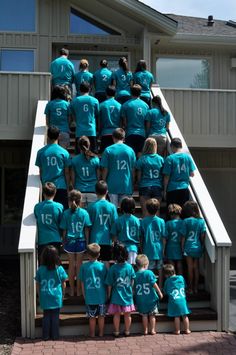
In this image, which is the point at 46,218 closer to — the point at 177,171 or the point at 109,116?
the point at 177,171

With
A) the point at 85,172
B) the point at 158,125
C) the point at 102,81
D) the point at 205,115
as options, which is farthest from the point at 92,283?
the point at 205,115

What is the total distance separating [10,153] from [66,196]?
25.5 feet

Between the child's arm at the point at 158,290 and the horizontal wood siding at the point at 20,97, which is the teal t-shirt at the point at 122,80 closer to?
the horizontal wood siding at the point at 20,97

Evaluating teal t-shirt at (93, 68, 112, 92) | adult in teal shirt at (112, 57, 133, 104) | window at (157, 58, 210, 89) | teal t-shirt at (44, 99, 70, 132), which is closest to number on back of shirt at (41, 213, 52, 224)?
teal t-shirt at (44, 99, 70, 132)

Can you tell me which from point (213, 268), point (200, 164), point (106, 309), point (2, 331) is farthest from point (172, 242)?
point (200, 164)

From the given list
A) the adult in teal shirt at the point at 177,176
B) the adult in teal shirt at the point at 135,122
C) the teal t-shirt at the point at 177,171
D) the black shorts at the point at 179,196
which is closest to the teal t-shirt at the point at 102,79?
the adult in teal shirt at the point at 135,122

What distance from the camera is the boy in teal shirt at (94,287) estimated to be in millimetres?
6238

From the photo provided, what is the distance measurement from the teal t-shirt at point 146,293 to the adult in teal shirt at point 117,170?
1516mm

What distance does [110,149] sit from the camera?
7516 mm

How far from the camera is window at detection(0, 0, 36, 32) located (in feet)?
45.0

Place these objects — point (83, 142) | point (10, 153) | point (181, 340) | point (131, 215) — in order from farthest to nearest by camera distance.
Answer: point (10, 153), point (83, 142), point (131, 215), point (181, 340)

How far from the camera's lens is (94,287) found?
246 inches

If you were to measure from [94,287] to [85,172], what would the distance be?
1882mm

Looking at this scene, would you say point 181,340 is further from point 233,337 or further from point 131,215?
point 131,215
